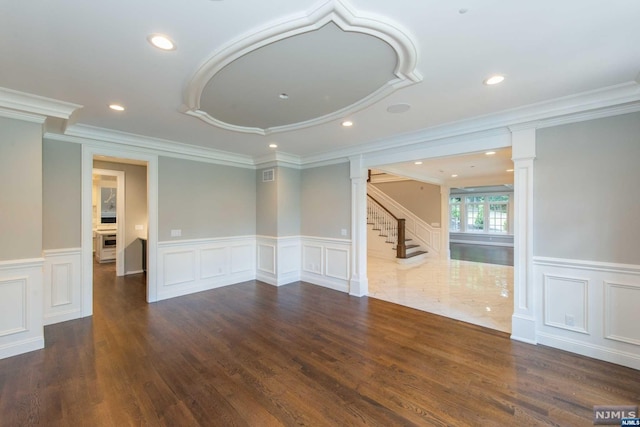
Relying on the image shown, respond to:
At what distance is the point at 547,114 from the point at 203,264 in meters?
5.63

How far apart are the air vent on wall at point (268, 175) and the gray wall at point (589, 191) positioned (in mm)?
4297

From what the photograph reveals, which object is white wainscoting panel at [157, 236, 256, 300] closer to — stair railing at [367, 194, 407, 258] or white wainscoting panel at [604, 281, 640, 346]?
stair railing at [367, 194, 407, 258]

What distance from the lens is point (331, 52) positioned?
6.54 ft

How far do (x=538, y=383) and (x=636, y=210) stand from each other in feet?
6.36

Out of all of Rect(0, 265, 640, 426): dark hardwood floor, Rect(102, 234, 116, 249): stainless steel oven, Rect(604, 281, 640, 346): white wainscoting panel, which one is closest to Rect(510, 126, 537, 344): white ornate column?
Rect(0, 265, 640, 426): dark hardwood floor

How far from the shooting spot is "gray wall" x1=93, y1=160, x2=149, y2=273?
6168 millimetres

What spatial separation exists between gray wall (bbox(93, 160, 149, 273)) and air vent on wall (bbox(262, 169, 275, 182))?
119 inches

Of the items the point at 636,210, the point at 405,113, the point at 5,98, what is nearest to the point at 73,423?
the point at 5,98

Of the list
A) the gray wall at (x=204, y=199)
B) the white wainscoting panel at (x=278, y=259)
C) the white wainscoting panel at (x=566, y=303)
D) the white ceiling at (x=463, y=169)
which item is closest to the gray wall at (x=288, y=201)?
the white wainscoting panel at (x=278, y=259)

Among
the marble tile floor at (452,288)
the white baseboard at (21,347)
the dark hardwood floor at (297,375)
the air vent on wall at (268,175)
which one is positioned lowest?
the dark hardwood floor at (297,375)

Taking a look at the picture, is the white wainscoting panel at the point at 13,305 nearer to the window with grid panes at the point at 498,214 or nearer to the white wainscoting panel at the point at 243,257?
the white wainscoting panel at the point at 243,257

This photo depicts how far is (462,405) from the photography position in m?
2.10

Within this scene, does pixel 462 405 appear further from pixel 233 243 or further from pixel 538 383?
pixel 233 243

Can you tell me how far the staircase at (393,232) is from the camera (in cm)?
785
